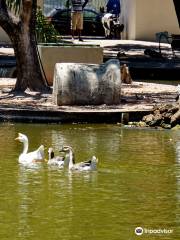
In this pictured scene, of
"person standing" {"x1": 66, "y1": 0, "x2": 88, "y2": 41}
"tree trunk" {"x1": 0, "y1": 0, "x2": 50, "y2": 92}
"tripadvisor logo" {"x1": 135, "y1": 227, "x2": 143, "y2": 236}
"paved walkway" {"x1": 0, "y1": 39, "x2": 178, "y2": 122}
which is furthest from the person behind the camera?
"person standing" {"x1": 66, "y1": 0, "x2": 88, "y2": 41}

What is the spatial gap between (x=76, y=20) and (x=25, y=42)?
20.1 meters

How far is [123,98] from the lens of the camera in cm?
2375

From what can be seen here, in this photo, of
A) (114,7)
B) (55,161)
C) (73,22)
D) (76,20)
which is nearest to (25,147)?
(55,161)

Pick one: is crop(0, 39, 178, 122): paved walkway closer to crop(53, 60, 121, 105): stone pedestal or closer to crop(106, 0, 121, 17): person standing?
crop(53, 60, 121, 105): stone pedestal

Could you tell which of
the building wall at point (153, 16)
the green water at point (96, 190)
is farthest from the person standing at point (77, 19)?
the green water at point (96, 190)

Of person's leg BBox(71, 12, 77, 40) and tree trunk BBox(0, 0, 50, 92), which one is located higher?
tree trunk BBox(0, 0, 50, 92)

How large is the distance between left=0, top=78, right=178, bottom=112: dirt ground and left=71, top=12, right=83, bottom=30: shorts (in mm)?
16488

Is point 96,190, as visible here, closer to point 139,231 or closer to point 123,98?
point 139,231

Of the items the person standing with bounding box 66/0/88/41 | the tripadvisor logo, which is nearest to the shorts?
the person standing with bounding box 66/0/88/41

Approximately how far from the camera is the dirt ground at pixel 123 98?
22.1m

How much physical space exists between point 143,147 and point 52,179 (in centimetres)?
343

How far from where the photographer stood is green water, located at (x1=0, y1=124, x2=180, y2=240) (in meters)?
12.4

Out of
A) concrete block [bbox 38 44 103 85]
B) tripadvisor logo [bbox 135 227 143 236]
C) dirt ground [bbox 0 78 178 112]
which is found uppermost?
tripadvisor logo [bbox 135 227 143 236]

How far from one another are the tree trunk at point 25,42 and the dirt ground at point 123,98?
27cm
